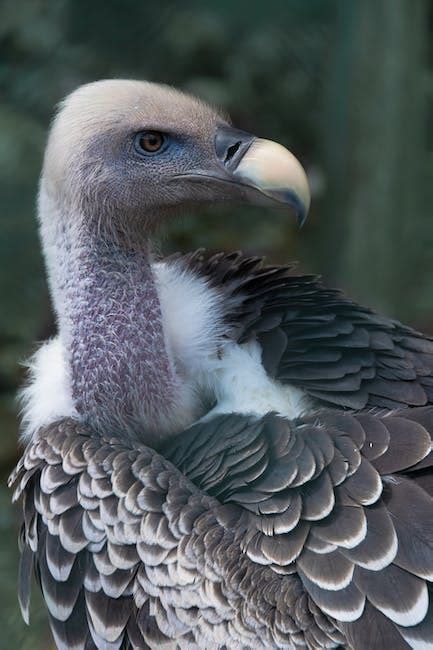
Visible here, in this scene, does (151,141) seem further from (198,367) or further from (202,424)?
(202,424)

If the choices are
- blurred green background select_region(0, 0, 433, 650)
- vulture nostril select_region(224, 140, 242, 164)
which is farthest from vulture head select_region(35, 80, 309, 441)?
blurred green background select_region(0, 0, 433, 650)

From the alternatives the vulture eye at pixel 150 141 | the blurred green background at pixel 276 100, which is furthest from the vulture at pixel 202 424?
the blurred green background at pixel 276 100

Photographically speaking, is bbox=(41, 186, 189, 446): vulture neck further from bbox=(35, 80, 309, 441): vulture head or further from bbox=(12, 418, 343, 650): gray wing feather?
bbox=(12, 418, 343, 650): gray wing feather

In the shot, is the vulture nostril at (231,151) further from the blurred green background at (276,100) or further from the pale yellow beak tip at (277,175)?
the blurred green background at (276,100)

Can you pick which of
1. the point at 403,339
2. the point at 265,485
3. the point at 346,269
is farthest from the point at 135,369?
the point at 346,269

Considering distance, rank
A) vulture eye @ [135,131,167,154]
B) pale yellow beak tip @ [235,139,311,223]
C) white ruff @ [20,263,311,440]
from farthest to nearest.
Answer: vulture eye @ [135,131,167,154]
white ruff @ [20,263,311,440]
pale yellow beak tip @ [235,139,311,223]

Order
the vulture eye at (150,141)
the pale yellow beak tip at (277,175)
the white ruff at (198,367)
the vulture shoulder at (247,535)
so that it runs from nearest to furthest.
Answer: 1. the vulture shoulder at (247,535)
2. the pale yellow beak tip at (277,175)
3. the white ruff at (198,367)
4. the vulture eye at (150,141)

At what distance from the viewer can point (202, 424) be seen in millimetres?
3045

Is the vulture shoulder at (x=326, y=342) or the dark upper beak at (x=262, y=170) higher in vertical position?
the dark upper beak at (x=262, y=170)

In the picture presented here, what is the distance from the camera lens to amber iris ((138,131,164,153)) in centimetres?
314

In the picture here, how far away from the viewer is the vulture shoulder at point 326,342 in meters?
2.96

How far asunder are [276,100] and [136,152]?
2.11 m

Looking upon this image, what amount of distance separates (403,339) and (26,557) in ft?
4.05

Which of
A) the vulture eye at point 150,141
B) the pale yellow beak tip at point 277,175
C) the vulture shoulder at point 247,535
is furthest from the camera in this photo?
the vulture eye at point 150,141
